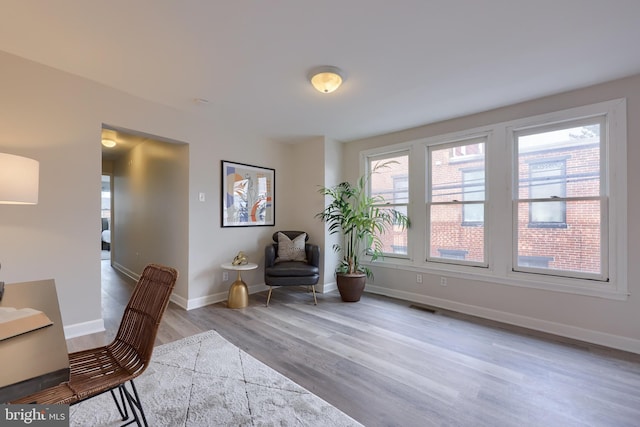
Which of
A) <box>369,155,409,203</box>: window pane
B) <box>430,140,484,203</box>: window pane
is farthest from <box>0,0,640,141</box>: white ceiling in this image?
<box>369,155,409,203</box>: window pane

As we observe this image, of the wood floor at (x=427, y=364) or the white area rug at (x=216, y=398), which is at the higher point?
the white area rug at (x=216, y=398)

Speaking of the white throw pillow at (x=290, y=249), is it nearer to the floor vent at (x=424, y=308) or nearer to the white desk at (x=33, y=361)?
the floor vent at (x=424, y=308)

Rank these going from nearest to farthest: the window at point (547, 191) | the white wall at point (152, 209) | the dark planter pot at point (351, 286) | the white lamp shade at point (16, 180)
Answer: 1. the white lamp shade at point (16, 180)
2. the window at point (547, 191)
3. the white wall at point (152, 209)
4. the dark planter pot at point (351, 286)

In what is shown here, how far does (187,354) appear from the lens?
92.7 inches

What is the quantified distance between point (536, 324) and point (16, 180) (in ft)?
15.0

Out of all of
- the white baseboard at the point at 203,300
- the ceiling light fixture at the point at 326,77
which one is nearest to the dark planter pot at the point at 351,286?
the white baseboard at the point at 203,300

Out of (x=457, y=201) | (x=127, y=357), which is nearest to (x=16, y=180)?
(x=127, y=357)

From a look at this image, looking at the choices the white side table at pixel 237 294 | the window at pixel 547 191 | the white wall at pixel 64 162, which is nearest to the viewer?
the white wall at pixel 64 162

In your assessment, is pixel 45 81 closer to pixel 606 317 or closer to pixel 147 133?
pixel 147 133

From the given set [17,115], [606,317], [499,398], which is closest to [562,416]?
[499,398]

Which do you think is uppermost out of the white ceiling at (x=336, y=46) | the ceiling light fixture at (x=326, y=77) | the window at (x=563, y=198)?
the white ceiling at (x=336, y=46)

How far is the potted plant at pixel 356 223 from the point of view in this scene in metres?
3.86
